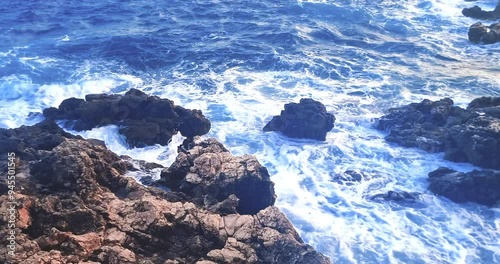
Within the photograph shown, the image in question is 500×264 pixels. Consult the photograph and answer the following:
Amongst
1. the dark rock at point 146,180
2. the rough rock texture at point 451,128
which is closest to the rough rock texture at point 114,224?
the dark rock at point 146,180

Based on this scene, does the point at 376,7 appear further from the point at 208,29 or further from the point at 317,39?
the point at 208,29

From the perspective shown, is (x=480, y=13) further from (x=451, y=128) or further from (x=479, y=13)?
(x=451, y=128)

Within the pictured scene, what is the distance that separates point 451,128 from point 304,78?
10096mm

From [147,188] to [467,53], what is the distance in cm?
2610


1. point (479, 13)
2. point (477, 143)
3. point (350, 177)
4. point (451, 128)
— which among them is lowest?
point (350, 177)

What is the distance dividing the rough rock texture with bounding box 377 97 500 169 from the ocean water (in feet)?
2.05

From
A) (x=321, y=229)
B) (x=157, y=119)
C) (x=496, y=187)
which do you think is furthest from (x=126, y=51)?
(x=496, y=187)

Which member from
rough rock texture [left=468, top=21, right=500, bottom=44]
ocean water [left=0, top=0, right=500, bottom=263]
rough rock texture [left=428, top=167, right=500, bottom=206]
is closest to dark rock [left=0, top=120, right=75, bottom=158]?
ocean water [left=0, top=0, right=500, bottom=263]

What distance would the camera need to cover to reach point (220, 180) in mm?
15211

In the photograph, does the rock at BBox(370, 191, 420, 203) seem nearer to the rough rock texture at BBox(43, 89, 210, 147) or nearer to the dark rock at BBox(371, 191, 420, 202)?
the dark rock at BBox(371, 191, 420, 202)

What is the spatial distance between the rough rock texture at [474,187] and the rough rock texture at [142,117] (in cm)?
1046

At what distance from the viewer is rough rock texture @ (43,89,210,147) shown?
69.7 feet

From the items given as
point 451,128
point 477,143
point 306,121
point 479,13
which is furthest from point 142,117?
point 479,13

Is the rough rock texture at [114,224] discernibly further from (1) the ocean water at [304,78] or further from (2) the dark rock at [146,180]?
(1) the ocean water at [304,78]
